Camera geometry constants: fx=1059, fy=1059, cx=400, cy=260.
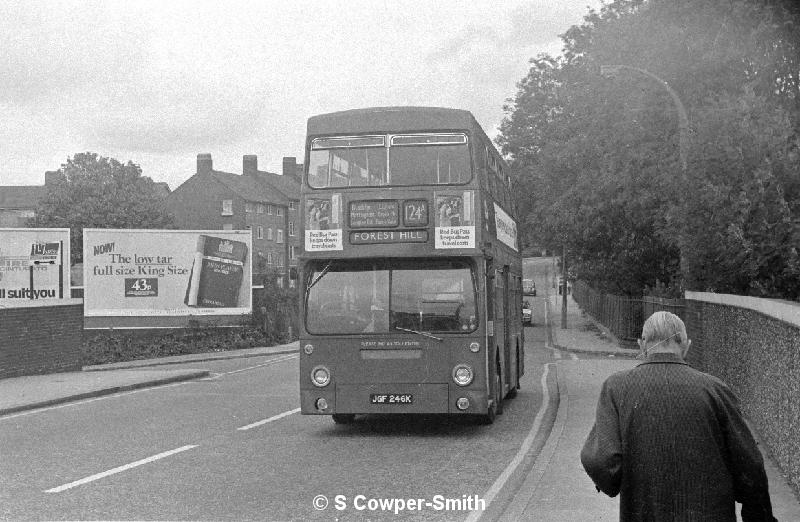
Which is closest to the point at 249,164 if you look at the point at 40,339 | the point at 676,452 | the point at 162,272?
the point at 162,272

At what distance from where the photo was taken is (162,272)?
125 feet

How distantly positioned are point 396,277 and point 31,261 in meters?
25.1

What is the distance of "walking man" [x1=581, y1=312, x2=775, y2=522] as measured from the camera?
446cm

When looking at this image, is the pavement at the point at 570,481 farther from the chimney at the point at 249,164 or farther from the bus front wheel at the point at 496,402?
the chimney at the point at 249,164


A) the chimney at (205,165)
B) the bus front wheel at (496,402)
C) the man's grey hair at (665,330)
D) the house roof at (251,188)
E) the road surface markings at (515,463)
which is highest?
the chimney at (205,165)

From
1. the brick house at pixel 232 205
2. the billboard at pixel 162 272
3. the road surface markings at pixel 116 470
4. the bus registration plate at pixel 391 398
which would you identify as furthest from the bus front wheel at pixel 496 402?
the brick house at pixel 232 205

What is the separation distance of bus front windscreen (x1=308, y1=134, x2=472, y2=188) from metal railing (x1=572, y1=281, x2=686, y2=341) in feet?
36.8

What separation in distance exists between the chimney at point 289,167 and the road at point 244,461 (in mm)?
101842

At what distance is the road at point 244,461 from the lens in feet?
28.8

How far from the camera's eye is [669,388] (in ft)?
15.1

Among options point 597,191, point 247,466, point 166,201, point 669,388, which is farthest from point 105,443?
point 166,201

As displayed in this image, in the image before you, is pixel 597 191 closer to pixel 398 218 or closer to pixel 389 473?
pixel 398 218

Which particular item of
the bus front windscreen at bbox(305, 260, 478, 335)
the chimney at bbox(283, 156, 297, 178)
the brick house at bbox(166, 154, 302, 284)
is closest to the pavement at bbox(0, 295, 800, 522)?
A: the bus front windscreen at bbox(305, 260, 478, 335)

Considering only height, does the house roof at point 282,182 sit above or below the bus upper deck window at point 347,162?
above
